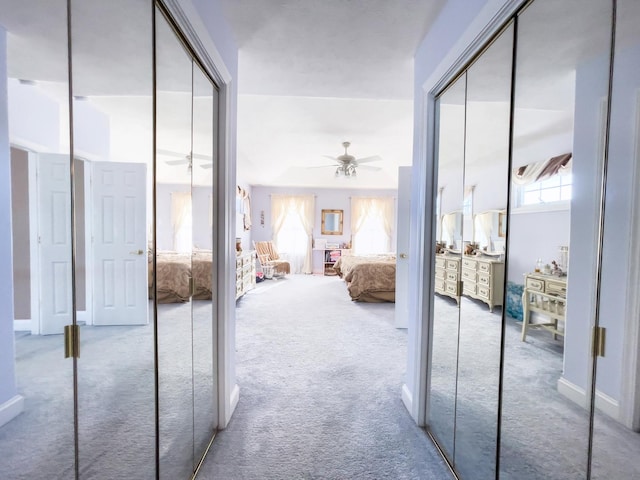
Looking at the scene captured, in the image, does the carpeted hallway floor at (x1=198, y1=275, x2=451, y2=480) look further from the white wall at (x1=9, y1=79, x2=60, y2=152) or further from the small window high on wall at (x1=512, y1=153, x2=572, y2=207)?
the white wall at (x1=9, y1=79, x2=60, y2=152)

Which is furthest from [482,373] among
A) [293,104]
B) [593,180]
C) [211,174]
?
[293,104]

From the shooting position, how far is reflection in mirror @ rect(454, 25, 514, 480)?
1.34 m

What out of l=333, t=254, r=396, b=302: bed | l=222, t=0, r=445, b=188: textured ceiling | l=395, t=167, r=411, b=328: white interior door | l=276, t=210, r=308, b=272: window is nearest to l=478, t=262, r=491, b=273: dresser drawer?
l=222, t=0, r=445, b=188: textured ceiling

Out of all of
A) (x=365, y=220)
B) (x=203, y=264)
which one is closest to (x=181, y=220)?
(x=203, y=264)

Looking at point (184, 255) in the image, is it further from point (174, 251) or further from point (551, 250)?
point (551, 250)

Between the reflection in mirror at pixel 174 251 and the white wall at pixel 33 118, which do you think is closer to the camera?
the white wall at pixel 33 118

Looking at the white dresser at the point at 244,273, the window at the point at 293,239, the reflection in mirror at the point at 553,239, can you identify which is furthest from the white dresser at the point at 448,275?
the window at the point at 293,239

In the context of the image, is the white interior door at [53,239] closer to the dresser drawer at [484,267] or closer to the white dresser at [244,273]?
the dresser drawer at [484,267]

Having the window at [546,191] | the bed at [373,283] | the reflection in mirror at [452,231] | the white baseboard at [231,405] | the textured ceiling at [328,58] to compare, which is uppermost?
the textured ceiling at [328,58]

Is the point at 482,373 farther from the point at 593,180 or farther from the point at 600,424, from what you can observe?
the point at 593,180

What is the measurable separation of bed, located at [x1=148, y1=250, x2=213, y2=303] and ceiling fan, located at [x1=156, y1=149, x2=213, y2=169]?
0.42 meters

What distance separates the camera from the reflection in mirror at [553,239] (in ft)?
3.04

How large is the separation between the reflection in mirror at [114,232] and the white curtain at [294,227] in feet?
24.8

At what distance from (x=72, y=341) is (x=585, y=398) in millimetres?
1501
